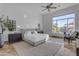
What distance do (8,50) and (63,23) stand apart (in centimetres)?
130

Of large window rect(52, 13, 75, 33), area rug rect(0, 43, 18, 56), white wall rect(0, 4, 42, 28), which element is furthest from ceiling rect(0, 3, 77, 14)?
area rug rect(0, 43, 18, 56)

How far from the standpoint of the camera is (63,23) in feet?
7.88

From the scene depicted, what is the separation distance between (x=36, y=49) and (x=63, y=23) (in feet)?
2.65

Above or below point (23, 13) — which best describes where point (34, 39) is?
below

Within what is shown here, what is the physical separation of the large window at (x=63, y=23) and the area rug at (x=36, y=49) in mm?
358

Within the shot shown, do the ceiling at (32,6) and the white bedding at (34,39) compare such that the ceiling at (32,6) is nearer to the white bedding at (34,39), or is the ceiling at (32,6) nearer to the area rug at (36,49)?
the white bedding at (34,39)

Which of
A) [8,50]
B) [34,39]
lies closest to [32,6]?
[34,39]

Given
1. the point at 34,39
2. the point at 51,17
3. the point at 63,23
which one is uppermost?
the point at 51,17

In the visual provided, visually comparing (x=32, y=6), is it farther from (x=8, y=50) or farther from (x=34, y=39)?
(x=8, y=50)

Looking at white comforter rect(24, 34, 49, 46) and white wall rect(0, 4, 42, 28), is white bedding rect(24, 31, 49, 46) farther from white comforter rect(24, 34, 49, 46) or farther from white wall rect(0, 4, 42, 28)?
white wall rect(0, 4, 42, 28)

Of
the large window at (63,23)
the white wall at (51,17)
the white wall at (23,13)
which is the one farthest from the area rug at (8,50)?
the large window at (63,23)

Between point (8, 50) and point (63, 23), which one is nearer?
point (8, 50)

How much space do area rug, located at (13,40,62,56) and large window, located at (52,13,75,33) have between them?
36cm

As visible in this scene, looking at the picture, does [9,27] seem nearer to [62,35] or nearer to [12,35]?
[12,35]
